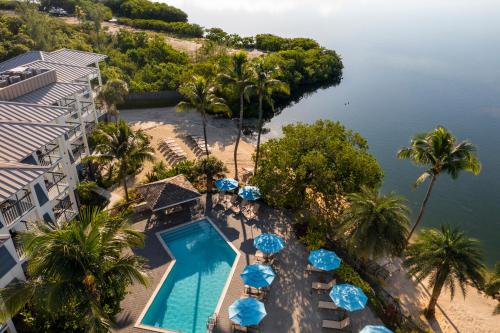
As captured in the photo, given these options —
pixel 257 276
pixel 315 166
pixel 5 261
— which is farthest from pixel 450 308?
pixel 5 261

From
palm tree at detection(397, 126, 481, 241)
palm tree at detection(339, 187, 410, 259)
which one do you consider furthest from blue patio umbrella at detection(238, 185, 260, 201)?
palm tree at detection(397, 126, 481, 241)

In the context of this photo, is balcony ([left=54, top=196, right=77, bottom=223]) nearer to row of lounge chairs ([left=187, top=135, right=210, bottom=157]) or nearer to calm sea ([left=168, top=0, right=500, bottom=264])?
row of lounge chairs ([left=187, top=135, right=210, bottom=157])

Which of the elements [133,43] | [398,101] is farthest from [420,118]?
[133,43]

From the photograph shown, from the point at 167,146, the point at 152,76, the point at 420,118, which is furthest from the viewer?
the point at 420,118

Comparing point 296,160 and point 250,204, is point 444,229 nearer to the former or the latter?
point 296,160

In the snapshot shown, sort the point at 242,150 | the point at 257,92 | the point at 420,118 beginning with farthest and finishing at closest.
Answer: the point at 420,118, the point at 242,150, the point at 257,92

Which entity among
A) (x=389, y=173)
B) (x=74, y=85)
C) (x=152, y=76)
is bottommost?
(x=389, y=173)

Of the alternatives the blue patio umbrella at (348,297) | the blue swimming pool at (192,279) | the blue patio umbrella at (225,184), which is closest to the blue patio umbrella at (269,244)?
the blue swimming pool at (192,279)
